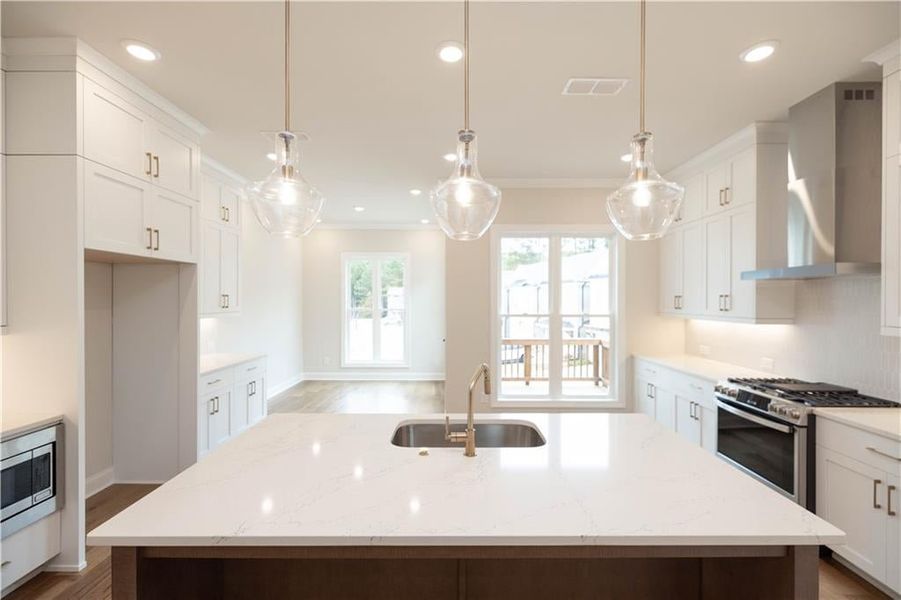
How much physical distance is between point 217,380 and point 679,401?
403 centimetres

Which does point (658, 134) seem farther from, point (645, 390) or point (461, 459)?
point (461, 459)

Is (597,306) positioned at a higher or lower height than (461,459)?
higher

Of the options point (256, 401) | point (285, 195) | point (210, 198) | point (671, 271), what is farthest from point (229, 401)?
point (671, 271)

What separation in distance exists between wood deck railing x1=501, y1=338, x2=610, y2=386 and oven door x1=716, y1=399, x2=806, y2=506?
190 cm

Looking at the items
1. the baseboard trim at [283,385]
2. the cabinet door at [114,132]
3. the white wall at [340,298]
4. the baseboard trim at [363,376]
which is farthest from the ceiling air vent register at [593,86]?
the baseboard trim at [363,376]

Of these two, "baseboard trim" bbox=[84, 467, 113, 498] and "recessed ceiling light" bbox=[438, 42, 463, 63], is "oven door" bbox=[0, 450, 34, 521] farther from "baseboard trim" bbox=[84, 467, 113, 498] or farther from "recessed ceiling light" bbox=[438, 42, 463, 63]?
"recessed ceiling light" bbox=[438, 42, 463, 63]

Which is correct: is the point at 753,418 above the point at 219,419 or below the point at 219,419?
above

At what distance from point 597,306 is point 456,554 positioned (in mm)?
4403

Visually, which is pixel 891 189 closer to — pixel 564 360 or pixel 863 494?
pixel 863 494

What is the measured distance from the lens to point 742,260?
3.80 m

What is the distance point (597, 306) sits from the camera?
5.37 meters

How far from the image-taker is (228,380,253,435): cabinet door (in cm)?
443

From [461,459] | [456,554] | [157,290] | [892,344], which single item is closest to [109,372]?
[157,290]

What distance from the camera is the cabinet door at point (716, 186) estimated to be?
405 cm
